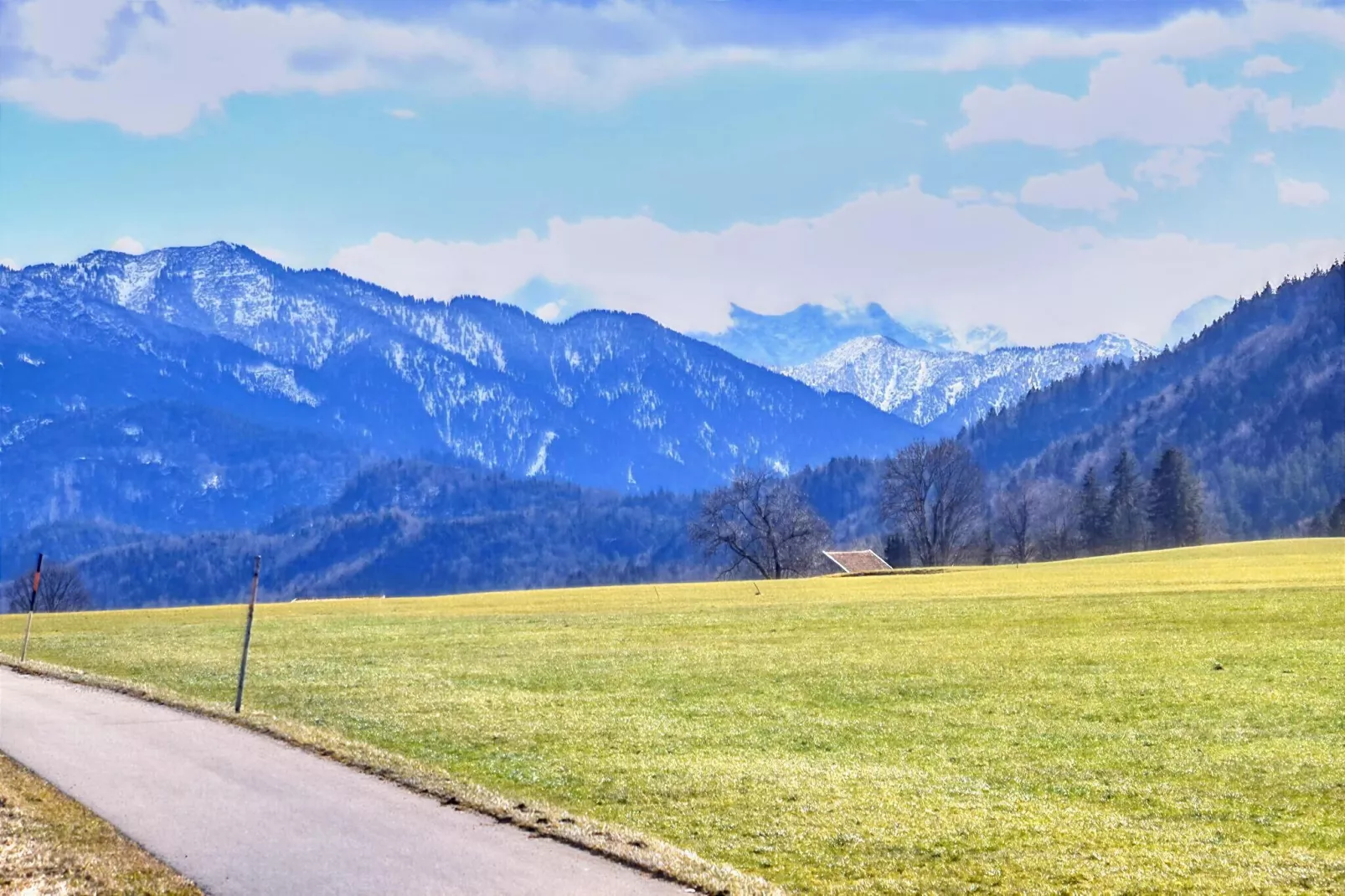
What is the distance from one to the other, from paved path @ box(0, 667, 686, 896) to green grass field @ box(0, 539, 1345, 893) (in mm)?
2098

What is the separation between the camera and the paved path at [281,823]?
15383 mm

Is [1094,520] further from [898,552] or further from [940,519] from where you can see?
[898,552]

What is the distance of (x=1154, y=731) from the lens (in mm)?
25875

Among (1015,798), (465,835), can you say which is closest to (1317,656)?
(1015,798)

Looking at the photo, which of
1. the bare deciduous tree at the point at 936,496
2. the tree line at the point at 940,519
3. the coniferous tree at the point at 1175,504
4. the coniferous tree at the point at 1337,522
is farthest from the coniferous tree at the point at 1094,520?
the coniferous tree at the point at 1337,522

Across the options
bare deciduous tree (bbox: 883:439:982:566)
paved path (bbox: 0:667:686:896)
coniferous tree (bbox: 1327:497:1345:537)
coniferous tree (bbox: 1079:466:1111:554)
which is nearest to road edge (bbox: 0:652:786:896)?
paved path (bbox: 0:667:686:896)

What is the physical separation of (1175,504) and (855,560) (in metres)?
42.0

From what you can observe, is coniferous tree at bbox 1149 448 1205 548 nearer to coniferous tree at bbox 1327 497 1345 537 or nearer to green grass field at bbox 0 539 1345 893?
coniferous tree at bbox 1327 497 1345 537

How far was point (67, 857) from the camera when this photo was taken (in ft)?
54.4

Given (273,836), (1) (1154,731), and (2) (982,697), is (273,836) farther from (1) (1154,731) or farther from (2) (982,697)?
(2) (982,697)

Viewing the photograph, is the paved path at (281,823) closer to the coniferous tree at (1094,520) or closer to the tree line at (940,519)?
the tree line at (940,519)

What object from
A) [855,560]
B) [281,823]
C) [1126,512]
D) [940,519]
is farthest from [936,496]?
[281,823]

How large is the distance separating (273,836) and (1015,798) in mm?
10575

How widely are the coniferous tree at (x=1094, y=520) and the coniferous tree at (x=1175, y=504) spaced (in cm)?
569
